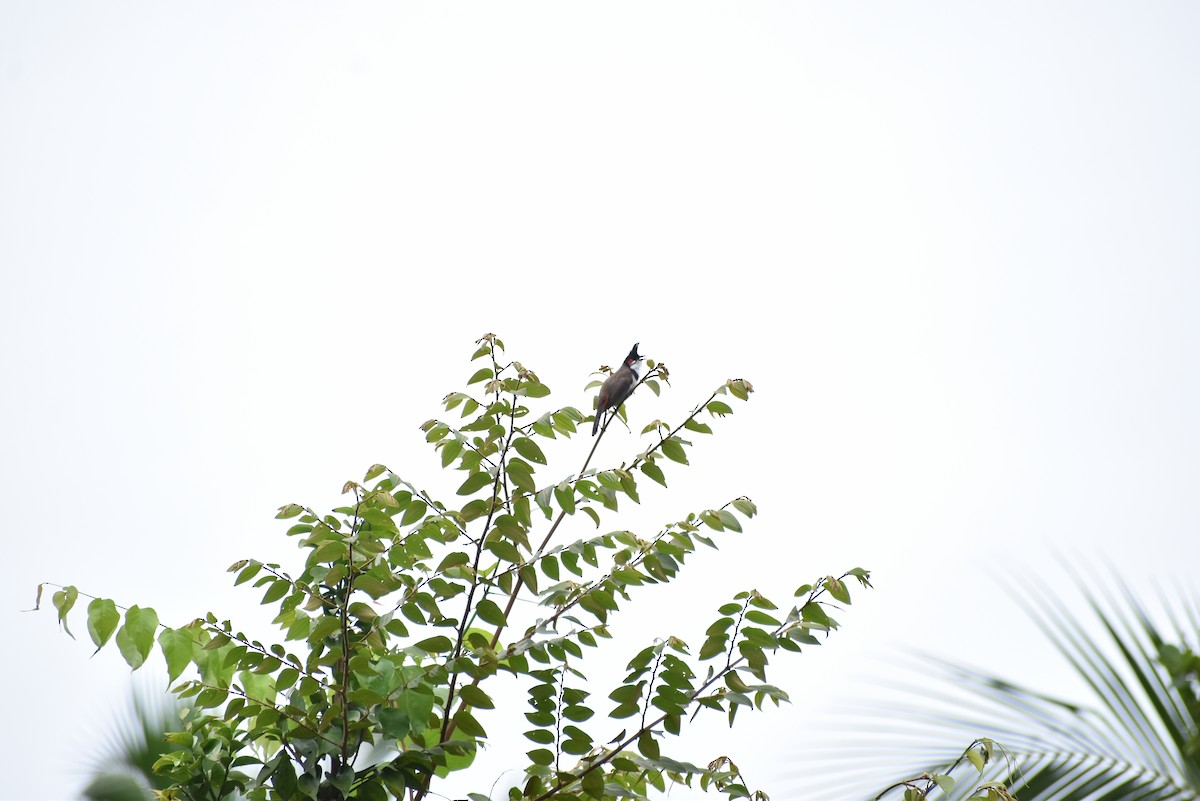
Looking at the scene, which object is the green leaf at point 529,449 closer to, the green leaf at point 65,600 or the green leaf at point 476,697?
the green leaf at point 476,697

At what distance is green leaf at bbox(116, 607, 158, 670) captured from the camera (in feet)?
7.58

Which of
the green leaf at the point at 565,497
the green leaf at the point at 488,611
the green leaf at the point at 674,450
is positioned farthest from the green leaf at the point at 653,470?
the green leaf at the point at 488,611

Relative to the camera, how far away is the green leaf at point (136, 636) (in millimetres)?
2311

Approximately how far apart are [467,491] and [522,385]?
306 mm

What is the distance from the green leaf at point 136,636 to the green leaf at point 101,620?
0.03 meters

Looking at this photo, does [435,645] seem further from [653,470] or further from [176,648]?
[653,470]

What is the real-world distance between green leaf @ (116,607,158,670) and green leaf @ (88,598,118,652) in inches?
1.2

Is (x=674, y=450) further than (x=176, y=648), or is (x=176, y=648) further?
(x=674, y=450)

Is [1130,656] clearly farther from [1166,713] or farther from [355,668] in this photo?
[355,668]

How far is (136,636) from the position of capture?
2.31m

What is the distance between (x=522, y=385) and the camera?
2.56 m

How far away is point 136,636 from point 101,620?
9 centimetres

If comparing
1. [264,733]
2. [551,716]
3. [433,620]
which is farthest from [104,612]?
[551,716]

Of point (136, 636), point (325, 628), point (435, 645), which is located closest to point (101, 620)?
point (136, 636)
